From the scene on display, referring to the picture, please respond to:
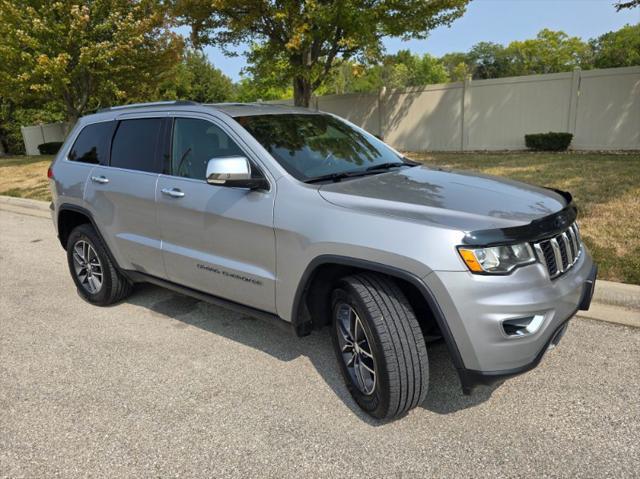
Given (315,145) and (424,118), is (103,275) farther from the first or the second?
(424,118)

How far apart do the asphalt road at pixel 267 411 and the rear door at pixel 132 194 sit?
652 mm

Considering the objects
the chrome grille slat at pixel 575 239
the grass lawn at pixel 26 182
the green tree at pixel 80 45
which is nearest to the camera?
the chrome grille slat at pixel 575 239

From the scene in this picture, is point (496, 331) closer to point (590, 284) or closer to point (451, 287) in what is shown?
point (451, 287)

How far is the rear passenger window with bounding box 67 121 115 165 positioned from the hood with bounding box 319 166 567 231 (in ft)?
8.09

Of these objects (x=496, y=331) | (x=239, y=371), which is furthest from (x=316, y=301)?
(x=496, y=331)

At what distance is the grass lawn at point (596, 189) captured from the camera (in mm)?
4988

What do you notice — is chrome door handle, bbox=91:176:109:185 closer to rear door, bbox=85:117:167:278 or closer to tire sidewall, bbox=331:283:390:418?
rear door, bbox=85:117:167:278

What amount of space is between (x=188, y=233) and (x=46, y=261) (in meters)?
3.79

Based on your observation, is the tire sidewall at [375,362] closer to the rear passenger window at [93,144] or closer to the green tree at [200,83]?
the rear passenger window at [93,144]

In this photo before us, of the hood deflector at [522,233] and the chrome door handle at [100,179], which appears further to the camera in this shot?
the chrome door handle at [100,179]

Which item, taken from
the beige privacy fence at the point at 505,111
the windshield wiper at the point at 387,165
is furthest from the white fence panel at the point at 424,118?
the windshield wiper at the point at 387,165

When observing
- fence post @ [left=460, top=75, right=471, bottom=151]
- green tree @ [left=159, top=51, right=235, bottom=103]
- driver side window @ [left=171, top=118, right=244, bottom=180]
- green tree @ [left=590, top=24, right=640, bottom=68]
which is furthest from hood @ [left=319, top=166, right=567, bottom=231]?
green tree @ [left=590, top=24, right=640, bottom=68]

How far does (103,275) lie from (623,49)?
59461 millimetres

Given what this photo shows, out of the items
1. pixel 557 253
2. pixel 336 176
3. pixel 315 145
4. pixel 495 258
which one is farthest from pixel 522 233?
pixel 315 145
